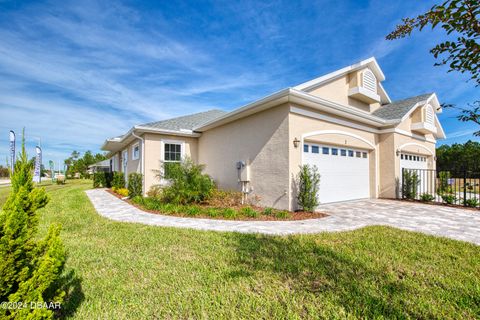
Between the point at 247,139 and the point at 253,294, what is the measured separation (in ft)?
24.0

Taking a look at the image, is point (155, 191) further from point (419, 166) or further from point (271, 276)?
point (419, 166)

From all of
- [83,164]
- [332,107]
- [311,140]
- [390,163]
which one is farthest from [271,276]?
[83,164]

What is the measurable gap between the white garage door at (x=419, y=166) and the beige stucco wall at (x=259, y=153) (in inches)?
302

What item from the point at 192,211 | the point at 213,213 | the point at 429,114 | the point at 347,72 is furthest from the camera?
the point at 429,114

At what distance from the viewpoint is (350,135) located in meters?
9.85

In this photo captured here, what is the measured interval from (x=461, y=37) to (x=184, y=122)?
42.7 feet

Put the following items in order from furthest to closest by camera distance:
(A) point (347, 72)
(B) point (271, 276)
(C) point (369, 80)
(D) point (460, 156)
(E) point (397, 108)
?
1. (D) point (460, 156)
2. (E) point (397, 108)
3. (C) point (369, 80)
4. (A) point (347, 72)
5. (B) point (271, 276)

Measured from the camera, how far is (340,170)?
9.69 m

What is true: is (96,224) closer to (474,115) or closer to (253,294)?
(253,294)

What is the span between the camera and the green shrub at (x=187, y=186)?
8656 mm

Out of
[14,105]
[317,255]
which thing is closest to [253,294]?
[317,255]

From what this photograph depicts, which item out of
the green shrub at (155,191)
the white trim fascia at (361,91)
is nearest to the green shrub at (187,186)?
the green shrub at (155,191)

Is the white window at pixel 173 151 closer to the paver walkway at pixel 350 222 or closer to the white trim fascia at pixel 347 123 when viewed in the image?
the paver walkway at pixel 350 222

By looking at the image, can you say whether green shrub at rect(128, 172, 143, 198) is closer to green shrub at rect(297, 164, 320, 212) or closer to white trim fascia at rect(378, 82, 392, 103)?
green shrub at rect(297, 164, 320, 212)
